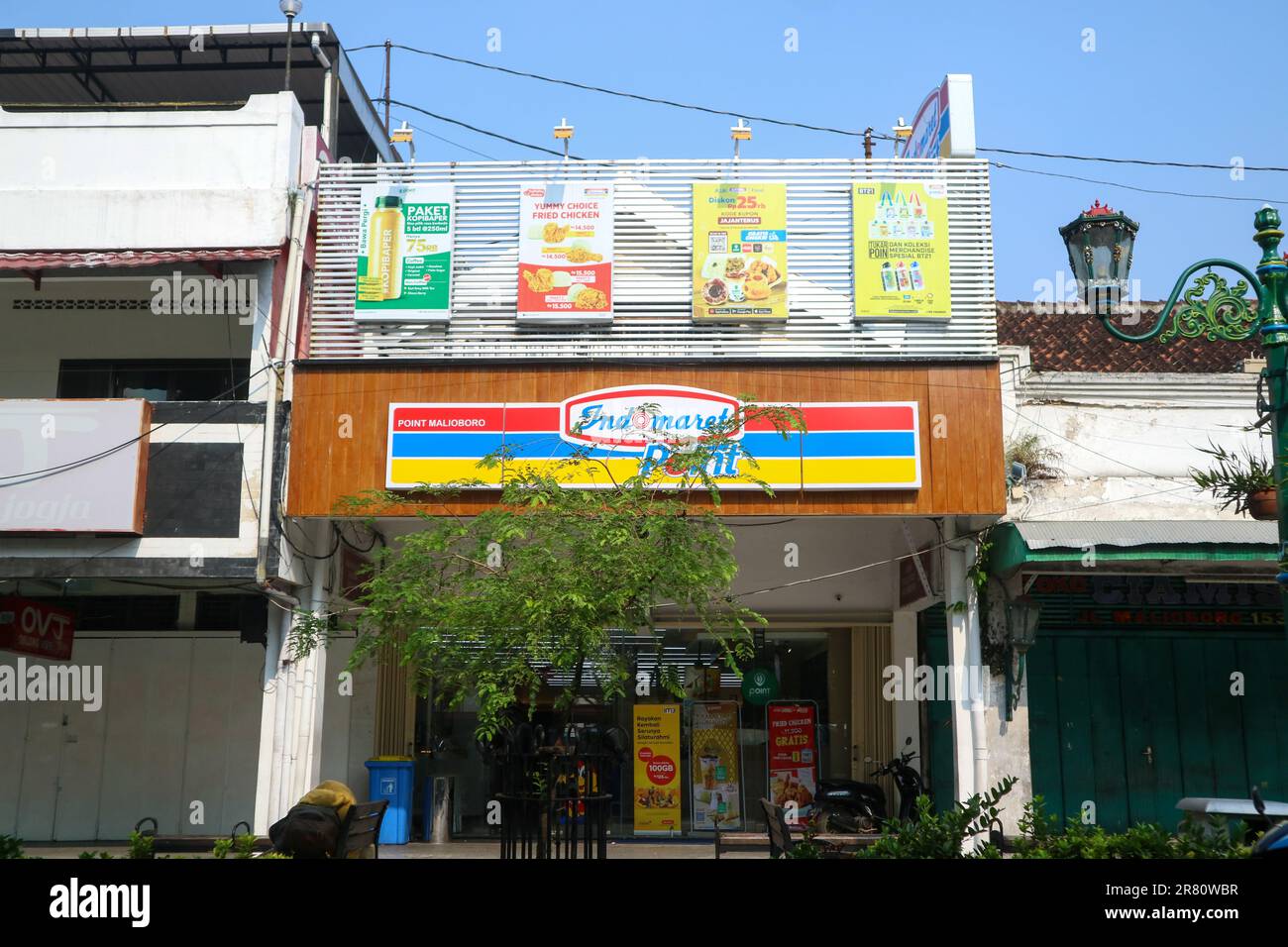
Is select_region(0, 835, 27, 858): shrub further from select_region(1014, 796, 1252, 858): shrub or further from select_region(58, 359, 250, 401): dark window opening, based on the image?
select_region(58, 359, 250, 401): dark window opening

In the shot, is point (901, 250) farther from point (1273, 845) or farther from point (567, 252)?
point (1273, 845)

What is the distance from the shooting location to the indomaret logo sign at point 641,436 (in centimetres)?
1356

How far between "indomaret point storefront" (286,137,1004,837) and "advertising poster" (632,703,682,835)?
3407mm

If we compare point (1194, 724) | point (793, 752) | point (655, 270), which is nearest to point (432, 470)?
point (655, 270)

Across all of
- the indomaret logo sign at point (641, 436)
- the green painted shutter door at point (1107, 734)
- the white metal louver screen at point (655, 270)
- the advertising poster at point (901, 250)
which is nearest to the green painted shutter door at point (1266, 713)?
the green painted shutter door at point (1107, 734)

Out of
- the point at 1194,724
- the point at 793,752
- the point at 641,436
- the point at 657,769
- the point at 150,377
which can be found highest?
the point at 150,377

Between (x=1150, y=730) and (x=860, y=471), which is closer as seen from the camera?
(x=860, y=471)

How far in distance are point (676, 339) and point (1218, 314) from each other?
6.90 m

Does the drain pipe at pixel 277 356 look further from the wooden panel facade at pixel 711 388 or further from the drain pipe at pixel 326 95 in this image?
the drain pipe at pixel 326 95

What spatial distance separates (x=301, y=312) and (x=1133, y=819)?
1291 centimetres

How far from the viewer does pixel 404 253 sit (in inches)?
569

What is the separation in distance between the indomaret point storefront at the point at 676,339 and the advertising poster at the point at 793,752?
285 cm

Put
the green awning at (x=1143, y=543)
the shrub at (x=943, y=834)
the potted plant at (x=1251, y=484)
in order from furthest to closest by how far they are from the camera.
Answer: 1. the green awning at (x=1143, y=543)
2. the potted plant at (x=1251, y=484)
3. the shrub at (x=943, y=834)

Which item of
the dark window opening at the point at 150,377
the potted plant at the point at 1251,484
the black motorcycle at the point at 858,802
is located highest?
the dark window opening at the point at 150,377
